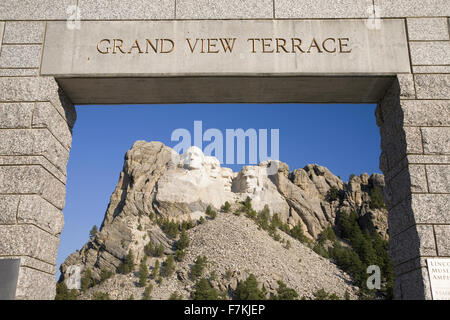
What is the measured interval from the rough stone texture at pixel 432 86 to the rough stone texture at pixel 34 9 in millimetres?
5780

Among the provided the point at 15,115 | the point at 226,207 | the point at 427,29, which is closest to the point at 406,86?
the point at 427,29

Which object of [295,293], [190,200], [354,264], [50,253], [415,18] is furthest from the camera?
[190,200]

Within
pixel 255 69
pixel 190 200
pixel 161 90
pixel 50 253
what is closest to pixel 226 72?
pixel 255 69

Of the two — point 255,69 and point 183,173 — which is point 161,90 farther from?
point 183,173

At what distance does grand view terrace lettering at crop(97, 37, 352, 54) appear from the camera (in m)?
6.80

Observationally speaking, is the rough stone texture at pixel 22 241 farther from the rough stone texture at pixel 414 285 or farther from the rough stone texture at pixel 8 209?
the rough stone texture at pixel 414 285

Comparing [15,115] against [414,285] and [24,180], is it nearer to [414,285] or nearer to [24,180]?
[24,180]

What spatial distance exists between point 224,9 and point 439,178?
427 centimetres

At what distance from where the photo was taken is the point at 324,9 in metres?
7.00

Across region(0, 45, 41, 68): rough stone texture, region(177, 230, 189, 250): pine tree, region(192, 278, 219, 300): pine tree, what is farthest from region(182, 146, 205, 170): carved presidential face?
region(0, 45, 41, 68): rough stone texture

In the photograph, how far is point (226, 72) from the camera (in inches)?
264

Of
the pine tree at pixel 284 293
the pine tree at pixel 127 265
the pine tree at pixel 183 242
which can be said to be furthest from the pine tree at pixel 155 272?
the pine tree at pixel 284 293
